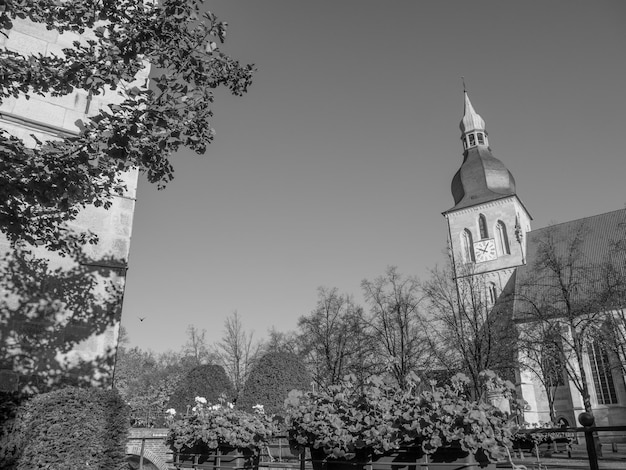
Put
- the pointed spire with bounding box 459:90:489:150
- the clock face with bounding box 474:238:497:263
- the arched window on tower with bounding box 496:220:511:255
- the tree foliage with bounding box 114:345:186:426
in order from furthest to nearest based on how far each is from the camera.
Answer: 1. the pointed spire with bounding box 459:90:489:150
2. the clock face with bounding box 474:238:497:263
3. the arched window on tower with bounding box 496:220:511:255
4. the tree foliage with bounding box 114:345:186:426

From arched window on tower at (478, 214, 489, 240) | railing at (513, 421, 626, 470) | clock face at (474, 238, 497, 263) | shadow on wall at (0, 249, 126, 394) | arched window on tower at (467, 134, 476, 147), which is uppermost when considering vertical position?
arched window on tower at (467, 134, 476, 147)

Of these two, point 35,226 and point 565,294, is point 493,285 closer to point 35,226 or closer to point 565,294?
point 565,294

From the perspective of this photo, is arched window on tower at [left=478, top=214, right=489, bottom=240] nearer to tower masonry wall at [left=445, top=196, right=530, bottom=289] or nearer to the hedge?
tower masonry wall at [left=445, top=196, right=530, bottom=289]

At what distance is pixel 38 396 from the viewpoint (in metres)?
5.46

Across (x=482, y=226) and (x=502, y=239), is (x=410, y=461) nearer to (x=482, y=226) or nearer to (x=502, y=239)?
(x=502, y=239)

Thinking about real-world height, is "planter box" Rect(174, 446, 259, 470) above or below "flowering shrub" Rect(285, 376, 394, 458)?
below

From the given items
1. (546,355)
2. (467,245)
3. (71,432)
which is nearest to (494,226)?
(467,245)

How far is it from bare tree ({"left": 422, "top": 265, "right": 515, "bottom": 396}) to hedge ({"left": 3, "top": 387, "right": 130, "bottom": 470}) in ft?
64.5

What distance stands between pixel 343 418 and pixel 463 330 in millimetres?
22135

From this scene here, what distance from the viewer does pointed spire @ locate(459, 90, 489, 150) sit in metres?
48.4

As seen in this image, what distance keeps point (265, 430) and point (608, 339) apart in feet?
72.4

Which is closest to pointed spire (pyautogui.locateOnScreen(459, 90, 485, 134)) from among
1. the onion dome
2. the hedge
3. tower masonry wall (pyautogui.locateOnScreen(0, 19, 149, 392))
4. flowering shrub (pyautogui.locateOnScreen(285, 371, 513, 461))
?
the onion dome

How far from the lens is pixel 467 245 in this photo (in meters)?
43.5

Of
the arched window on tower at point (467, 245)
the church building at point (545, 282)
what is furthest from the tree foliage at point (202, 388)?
the arched window on tower at point (467, 245)
